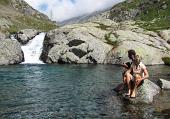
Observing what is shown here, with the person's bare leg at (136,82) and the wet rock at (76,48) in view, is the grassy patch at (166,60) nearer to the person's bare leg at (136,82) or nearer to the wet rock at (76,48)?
the wet rock at (76,48)

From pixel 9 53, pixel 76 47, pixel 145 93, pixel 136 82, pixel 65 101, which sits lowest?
pixel 65 101

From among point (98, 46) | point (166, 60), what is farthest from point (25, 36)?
point (166, 60)

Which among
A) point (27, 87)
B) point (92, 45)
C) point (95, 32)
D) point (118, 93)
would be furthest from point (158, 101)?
point (95, 32)

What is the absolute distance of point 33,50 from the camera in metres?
97.5

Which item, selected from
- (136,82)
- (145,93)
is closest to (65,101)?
(136,82)

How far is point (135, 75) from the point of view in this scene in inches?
1378

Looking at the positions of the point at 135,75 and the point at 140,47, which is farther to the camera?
the point at 140,47

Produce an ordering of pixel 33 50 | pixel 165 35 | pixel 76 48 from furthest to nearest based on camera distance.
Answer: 1. pixel 165 35
2. pixel 33 50
3. pixel 76 48

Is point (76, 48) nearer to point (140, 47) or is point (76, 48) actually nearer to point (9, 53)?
point (140, 47)

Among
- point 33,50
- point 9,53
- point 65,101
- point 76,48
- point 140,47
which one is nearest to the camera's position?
point 65,101

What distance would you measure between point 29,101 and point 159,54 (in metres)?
56.2

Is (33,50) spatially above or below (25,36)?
below

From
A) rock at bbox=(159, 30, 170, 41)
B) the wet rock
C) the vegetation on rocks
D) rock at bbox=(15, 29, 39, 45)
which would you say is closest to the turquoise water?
the vegetation on rocks

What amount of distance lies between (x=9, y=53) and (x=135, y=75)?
54.5 meters
